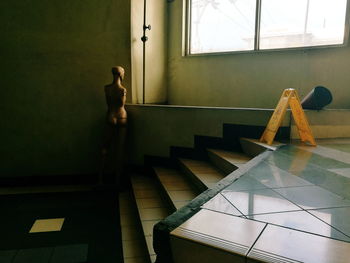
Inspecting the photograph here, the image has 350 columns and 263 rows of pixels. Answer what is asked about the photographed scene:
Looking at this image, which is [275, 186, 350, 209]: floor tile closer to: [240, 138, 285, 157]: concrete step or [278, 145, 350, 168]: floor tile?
[278, 145, 350, 168]: floor tile

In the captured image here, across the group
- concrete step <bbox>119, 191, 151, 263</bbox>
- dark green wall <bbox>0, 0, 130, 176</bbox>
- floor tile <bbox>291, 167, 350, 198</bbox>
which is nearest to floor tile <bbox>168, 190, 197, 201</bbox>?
concrete step <bbox>119, 191, 151, 263</bbox>

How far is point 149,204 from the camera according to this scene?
279cm

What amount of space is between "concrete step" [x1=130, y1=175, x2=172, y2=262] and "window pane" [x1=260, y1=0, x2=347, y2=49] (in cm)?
274

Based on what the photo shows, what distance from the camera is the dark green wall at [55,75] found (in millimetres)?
3568

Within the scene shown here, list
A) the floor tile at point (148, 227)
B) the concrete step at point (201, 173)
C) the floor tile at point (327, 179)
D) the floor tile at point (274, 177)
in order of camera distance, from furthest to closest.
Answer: the concrete step at point (201, 173)
the floor tile at point (148, 227)
the floor tile at point (274, 177)
the floor tile at point (327, 179)

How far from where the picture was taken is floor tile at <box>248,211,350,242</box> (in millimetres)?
1128

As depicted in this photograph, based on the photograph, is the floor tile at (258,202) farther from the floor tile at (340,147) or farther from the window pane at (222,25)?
the window pane at (222,25)

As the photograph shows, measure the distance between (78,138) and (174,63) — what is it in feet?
7.30

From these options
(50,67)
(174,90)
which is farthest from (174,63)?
(50,67)

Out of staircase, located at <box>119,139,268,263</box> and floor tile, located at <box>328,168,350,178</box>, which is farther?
staircase, located at <box>119,139,268,263</box>

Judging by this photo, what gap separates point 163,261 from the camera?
120 cm

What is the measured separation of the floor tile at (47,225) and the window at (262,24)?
3.49m

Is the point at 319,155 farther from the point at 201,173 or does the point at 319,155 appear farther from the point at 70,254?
the point at 70,254

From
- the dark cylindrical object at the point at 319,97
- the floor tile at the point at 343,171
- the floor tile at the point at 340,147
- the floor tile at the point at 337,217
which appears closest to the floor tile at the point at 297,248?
the floor tile at the point at 337,217
